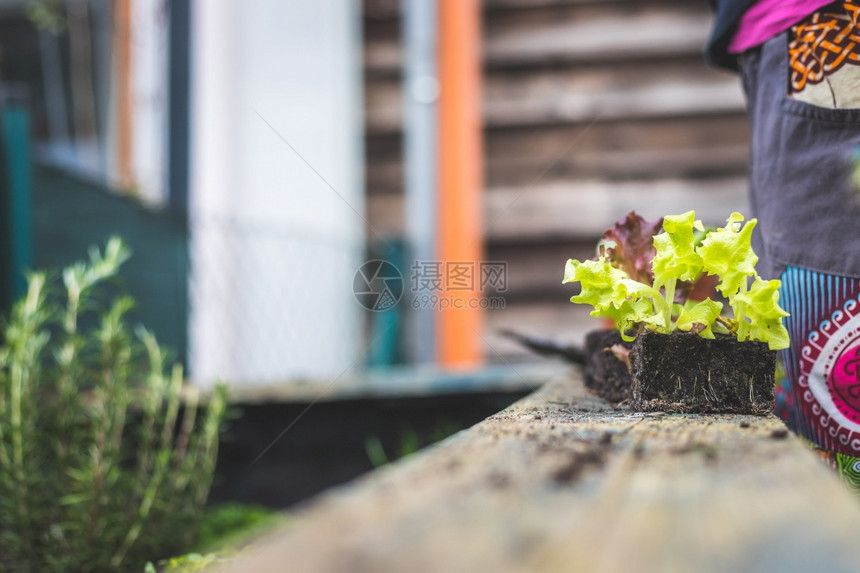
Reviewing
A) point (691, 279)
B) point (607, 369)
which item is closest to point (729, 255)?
point (691, 279)

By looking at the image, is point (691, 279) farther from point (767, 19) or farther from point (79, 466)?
point (79, 466)

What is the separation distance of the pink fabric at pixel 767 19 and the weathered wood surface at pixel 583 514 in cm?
70

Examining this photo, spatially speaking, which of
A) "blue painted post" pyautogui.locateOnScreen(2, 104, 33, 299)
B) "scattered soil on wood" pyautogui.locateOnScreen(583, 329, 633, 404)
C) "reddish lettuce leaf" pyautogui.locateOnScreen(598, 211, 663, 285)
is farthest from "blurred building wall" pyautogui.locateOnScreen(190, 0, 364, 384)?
"reddish lettuce leaf" pyautogui.locateOnScreen(598, 211, 663, 285)

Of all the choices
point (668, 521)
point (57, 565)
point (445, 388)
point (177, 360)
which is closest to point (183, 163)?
point (177, 360)

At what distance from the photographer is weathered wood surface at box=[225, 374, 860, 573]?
36cm

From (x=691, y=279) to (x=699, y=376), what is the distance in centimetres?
11

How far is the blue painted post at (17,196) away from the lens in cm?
189

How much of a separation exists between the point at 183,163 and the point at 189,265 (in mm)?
669

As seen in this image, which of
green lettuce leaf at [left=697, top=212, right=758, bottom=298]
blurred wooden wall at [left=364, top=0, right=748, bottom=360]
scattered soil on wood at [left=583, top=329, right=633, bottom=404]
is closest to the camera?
green lettuce leaf at [left=697, top=212, right=758, bottom=298]

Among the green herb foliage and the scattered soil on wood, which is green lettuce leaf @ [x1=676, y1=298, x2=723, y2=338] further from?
the green herb foliage

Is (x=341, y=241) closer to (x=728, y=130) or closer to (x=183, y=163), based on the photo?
(x=183, y=163)

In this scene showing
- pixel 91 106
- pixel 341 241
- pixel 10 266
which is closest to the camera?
pixel 10 266

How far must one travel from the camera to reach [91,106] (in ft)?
13.5

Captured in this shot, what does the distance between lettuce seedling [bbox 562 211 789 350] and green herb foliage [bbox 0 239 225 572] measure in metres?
0.94
